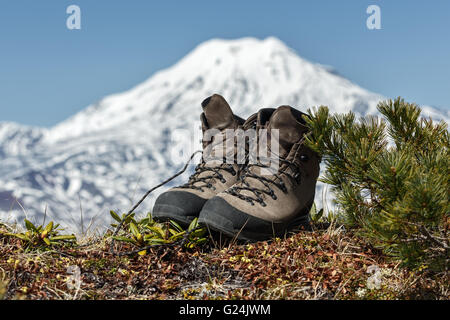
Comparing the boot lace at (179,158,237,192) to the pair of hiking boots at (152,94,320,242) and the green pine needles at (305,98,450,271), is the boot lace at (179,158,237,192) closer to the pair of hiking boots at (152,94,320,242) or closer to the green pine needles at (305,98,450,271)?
the pair of hiking boots at (152,94,320,242)

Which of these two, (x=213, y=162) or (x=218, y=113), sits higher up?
(x=218, y=113)

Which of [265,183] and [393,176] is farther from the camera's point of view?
[265,183]

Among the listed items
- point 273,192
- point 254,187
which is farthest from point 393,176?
point 254,187

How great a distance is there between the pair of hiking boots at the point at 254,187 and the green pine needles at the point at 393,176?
52 centimetres

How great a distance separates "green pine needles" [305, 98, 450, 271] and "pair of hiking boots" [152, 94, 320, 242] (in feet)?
1.71

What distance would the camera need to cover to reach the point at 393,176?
10.8ft

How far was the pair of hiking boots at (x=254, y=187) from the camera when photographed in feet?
14.9

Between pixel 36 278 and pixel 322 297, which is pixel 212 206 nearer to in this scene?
pixel 322 297

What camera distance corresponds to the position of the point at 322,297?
3580 millimetres

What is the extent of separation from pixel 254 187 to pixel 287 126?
739 mm

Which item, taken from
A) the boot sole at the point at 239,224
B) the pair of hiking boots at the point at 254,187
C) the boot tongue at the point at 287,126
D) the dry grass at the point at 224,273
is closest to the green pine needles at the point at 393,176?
the dry grass at the point at 224,273

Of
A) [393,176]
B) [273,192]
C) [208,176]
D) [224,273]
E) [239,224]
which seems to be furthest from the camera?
[208,176]

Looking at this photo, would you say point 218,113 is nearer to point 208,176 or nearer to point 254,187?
point 208,176
